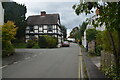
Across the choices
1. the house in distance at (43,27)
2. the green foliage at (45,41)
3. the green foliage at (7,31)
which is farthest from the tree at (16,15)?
the green foliage at (7,31)

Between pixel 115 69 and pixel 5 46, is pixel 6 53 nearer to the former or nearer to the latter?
pixel 5 46

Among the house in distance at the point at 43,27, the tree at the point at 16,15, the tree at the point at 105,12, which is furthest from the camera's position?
the house in distance at the point at 43,27

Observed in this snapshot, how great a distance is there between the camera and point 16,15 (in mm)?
47375

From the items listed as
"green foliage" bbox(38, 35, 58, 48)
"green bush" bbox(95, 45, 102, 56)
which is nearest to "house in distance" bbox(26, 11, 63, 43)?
"green foliage" bbox(38, 35, 58, 48)

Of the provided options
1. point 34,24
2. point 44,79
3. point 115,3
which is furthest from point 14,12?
point 115,3

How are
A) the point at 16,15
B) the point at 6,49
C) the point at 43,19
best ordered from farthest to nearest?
the point at 43,19
the point at 16,15
the point at 6,49

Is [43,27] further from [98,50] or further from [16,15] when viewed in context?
[98,50]

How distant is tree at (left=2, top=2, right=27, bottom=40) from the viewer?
152ft

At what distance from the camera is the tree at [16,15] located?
1822 inches

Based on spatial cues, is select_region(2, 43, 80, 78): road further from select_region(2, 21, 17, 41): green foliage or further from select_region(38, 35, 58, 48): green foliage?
select_region(38, 35, 58, 48): green foliage

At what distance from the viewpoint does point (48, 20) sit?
5591cm

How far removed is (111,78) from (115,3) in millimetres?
3321

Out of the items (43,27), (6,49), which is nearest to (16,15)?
(43,27)

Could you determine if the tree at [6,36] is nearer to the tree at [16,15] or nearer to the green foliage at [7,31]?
the green foliage at [7,31]
